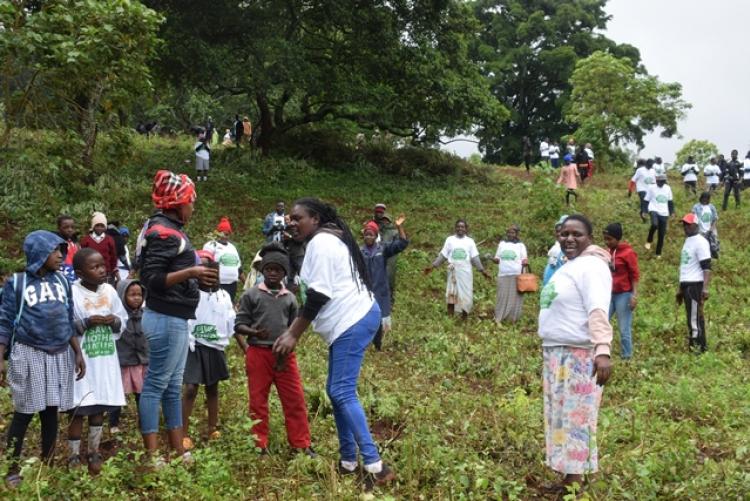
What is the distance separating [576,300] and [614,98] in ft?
101

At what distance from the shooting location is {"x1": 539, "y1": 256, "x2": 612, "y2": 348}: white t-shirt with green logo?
13.4 feet

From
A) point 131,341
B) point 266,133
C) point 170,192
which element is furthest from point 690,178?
point 170,192

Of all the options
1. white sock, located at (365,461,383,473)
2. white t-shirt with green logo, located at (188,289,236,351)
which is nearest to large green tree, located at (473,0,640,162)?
white t-shirt with green logo, located at (188,289,236,351)

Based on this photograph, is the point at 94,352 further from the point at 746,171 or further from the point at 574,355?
the point at 746,171

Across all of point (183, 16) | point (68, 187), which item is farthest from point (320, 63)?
point (68, 187)

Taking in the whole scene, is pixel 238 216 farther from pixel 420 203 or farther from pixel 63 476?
pixel 63 476

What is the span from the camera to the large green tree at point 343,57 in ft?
54.0

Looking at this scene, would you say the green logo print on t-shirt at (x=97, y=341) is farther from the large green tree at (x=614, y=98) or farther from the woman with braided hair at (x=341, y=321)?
the large green tree at (x=614, y=98)

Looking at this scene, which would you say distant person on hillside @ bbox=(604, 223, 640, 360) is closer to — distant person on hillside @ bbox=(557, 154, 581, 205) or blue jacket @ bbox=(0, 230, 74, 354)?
blue jacket @ bbox=(0, 230, 74, 354)

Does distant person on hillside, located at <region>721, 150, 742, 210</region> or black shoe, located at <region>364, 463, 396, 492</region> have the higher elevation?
distant person on hillside, located at <region>721, 150, 742, 210</region>

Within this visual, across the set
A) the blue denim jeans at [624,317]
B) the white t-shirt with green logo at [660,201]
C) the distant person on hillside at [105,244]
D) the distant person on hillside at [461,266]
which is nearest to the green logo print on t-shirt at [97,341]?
the distant person on hillside at [105,244]

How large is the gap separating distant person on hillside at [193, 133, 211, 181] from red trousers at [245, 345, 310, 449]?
13.8m

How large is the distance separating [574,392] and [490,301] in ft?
27.0

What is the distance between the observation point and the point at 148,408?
4406mm
